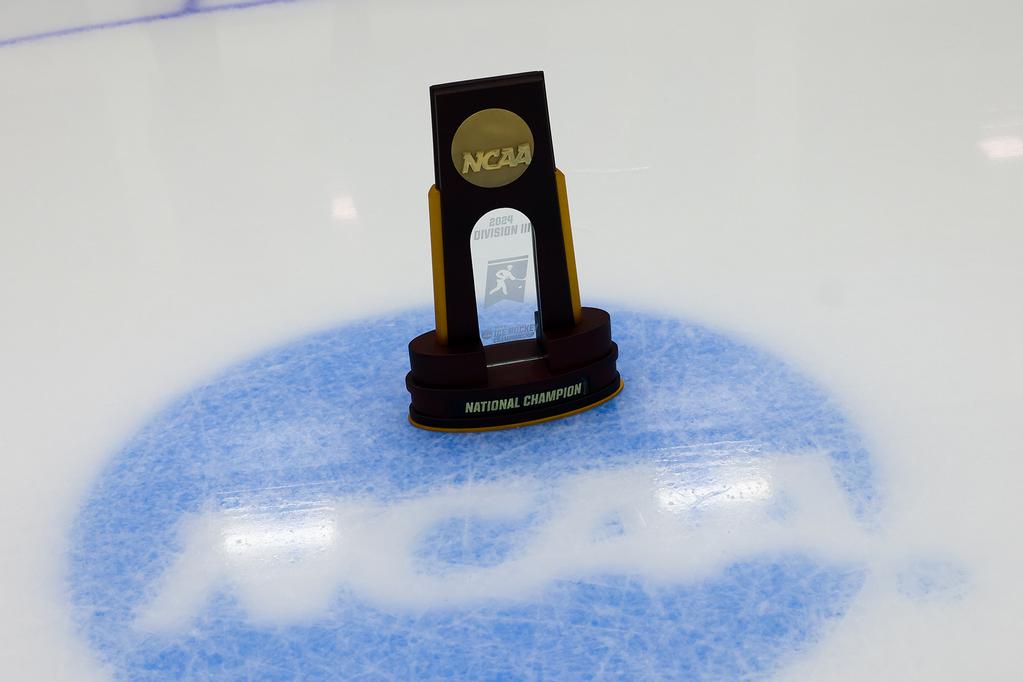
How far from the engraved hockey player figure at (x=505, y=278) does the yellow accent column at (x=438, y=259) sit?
105 millimetres

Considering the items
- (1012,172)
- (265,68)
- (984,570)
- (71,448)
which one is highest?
(265,68)

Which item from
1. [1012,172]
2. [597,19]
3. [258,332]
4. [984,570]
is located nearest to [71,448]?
[258,332]

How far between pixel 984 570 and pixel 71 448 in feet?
5.25

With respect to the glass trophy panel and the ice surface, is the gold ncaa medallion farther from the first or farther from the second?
the ice surface

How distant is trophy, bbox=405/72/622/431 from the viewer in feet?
6.16

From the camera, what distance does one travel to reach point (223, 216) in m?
3.08

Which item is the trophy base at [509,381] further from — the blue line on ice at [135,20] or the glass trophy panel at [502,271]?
the blue line on ice at [135,20]

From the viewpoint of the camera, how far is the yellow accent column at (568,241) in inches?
77.1

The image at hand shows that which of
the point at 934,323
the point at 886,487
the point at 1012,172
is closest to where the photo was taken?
the point at 886,487

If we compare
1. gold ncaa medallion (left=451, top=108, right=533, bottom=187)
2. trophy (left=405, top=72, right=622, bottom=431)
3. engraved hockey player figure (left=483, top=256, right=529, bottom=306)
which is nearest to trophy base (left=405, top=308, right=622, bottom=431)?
trophy (left=405, top=72, right=622, bottom=431)

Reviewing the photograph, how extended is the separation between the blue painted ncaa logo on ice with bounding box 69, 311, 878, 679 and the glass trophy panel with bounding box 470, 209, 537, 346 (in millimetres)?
218

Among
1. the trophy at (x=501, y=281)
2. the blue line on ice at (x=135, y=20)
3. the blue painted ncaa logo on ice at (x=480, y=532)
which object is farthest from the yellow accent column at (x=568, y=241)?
the blue line on ice at (x=135, y=20)

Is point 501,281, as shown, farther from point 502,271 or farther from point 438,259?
point 438,259

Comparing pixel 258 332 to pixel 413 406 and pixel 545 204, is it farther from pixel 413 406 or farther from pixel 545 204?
pixel 545 204
